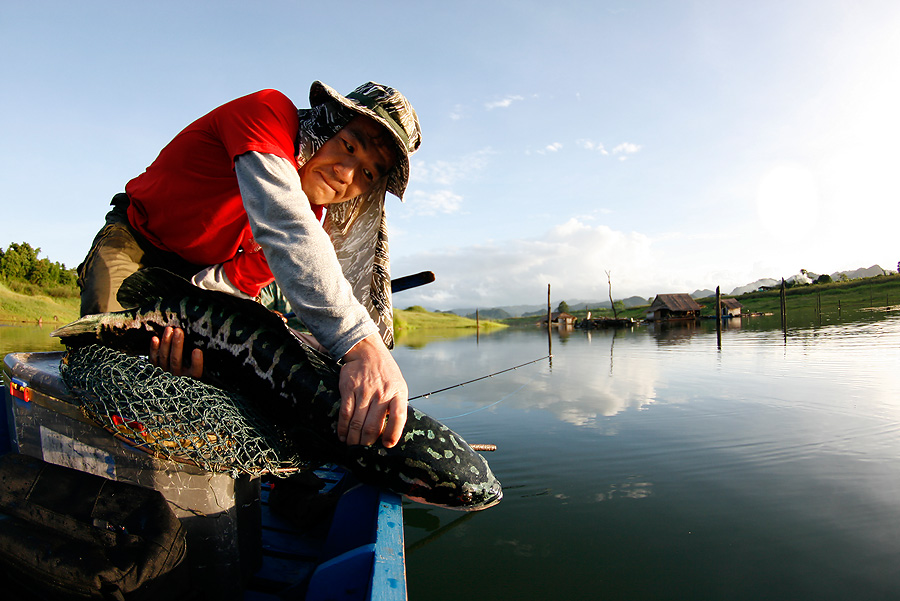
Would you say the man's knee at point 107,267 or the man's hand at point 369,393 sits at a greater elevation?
the man's knee at point 107,267

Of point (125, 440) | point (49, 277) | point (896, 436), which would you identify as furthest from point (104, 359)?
point (49, 277)

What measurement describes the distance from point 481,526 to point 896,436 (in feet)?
16.7

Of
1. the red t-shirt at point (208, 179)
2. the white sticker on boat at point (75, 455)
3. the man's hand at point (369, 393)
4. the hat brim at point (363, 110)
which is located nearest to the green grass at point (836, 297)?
the hat brim at point (363, 110)

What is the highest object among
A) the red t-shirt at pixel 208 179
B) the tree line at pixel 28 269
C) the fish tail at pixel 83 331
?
the tree line at pixel 28 269

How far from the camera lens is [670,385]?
860 cm

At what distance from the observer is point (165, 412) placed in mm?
1235

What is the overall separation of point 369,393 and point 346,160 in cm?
89

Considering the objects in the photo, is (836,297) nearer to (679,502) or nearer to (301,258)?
(679,502)

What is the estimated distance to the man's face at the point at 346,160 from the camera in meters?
1.54

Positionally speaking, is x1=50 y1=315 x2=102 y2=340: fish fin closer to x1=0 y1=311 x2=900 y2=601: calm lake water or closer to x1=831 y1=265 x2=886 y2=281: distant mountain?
x1=0 y1=311 x2=900 y2=601: calm lake water

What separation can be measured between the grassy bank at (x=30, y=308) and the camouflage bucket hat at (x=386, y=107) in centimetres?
3821

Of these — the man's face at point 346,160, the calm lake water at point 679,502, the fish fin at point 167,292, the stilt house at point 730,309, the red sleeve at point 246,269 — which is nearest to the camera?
the fish fin at point 167,292

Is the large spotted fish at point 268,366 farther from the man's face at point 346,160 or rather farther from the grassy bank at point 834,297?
the grassy bank at point 834,297

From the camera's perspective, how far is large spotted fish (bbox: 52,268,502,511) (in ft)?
4.51
